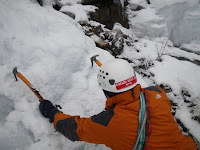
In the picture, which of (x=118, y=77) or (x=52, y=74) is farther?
(x=52, y=74)

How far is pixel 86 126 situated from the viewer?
1347mm

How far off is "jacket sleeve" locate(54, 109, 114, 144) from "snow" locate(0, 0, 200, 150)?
0.39 meters

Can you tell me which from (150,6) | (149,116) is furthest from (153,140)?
(150,6)

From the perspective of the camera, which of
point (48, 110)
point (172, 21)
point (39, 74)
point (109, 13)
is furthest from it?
point (172, 21)

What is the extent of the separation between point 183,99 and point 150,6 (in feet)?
15.5

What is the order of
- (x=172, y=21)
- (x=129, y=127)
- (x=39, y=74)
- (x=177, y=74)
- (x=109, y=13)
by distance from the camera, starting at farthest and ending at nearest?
(x=172, y=21)
(x=109, y=13)
(x=177, y=74)
(x=39, y=74)
(x=129, y=127)

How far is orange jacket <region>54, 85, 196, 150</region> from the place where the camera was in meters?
1.15

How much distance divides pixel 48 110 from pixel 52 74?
0.68 metres

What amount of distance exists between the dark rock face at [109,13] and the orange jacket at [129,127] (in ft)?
13.3

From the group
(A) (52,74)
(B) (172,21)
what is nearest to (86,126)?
(A) (52,74)

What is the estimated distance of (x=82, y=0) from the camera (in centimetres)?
465

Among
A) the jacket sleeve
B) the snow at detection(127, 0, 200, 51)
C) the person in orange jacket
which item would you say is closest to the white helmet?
the person in orange jacket

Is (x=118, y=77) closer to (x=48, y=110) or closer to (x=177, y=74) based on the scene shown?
(x=48, y=110)

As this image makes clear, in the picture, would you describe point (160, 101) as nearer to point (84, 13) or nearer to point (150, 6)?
point (84, 13)
